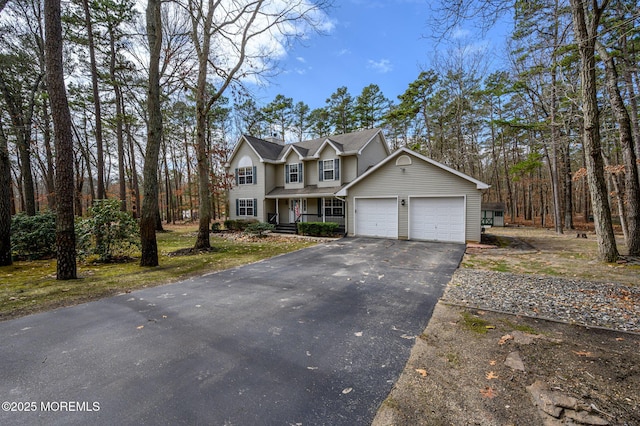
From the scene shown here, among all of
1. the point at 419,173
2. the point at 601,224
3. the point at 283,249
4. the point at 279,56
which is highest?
the point at 279,56

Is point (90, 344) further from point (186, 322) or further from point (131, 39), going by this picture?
point (131, 39)

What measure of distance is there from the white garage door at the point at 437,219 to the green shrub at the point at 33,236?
1524cm

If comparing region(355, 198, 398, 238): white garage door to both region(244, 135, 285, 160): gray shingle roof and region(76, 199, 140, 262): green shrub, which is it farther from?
region(76, 199, 140, 262): green shrub

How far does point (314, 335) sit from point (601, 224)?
32.2 ft

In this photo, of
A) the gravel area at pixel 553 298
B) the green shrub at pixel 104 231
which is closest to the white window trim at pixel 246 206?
the green shrub at pixel 104 231

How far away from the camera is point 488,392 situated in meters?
2.42

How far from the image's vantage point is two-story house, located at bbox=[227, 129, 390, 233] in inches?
685

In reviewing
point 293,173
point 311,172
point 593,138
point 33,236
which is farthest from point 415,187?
point 33,236

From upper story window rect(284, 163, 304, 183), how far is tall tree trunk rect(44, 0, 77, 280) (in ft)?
44.5

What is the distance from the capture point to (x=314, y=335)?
3.58 m

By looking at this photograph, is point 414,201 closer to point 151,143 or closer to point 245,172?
point 151,143

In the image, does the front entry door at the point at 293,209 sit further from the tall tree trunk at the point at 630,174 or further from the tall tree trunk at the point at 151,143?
the tall tree trunk at the point at 630,174

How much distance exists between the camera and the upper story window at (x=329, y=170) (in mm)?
17448

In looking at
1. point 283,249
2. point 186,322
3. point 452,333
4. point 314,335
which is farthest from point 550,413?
point 283,249
